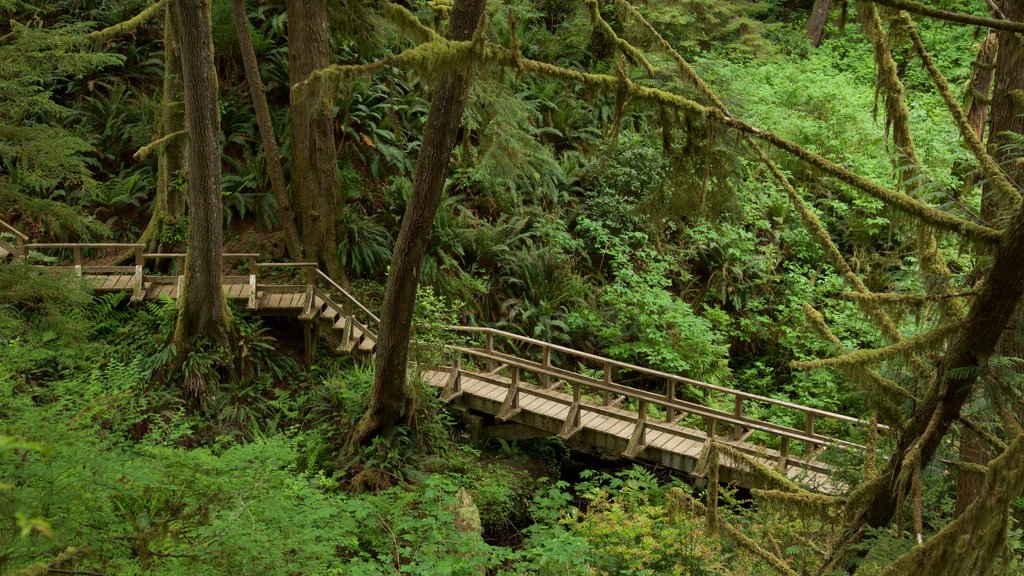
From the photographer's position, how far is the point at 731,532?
13.2 feet

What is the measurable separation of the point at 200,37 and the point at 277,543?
26.8 feet

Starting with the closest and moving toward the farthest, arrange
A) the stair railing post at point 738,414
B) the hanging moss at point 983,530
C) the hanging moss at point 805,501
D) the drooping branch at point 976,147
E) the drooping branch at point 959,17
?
the hanging moss at point 983,530, the drooping branch at point 959,17, the drooping branch at point 976,147, the hanging moss at point 805,501, the stair railing post at point 738,414

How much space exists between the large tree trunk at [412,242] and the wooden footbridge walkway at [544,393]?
1.35 metres

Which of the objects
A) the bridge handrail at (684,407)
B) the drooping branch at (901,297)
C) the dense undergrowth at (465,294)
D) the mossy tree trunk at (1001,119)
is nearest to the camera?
the drooping branch at (901,297)

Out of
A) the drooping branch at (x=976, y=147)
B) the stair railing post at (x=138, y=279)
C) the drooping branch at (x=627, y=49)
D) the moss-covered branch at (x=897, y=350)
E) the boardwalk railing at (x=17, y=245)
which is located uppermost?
the drooping branch at (x=627, y=49)

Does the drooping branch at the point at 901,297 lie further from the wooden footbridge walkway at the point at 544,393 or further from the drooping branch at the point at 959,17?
the wooden footbridge walkway at the point at 544,393

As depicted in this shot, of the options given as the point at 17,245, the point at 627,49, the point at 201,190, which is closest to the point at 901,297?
the point at 627,49

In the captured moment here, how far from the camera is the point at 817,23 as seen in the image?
72.6ft

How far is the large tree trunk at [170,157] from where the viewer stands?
13.5 metres

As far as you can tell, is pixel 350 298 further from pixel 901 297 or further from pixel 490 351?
pixel 901 297

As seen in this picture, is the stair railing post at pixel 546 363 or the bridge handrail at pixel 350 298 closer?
the stair railing post at pixel 546 363

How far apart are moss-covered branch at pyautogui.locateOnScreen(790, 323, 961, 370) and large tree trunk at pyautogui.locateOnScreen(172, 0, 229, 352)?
390 inches

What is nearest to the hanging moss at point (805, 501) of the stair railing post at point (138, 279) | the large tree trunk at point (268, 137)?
the stair railing post at point (138, 279)

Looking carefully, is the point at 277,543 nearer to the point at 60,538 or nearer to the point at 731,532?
the point at 60,538
